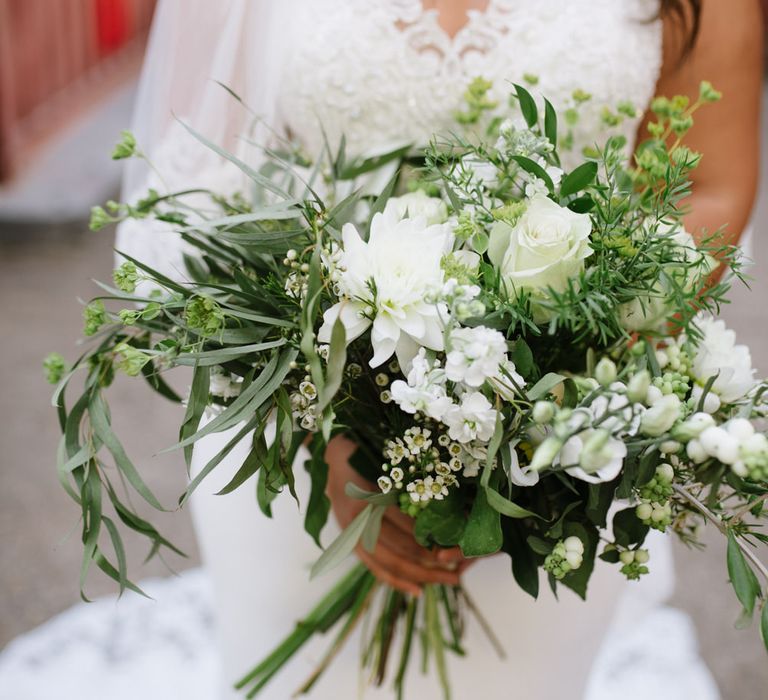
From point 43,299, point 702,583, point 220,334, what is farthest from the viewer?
point 43,299

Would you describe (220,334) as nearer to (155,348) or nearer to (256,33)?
(155,348)

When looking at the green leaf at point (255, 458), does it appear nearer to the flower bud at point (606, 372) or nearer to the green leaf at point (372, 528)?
the green leaf at point (372, 528)

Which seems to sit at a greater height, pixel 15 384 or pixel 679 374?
pixel 679 374

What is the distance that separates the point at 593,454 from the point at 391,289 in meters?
0.19

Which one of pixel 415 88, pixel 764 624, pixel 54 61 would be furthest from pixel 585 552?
pixel 54 61

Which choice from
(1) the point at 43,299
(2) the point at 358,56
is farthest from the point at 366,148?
(1) the point at 43,299

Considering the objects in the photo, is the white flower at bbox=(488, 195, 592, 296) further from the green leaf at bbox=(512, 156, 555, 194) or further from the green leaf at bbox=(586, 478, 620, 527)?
the green leaf at bbox=(586, 478, 620, 527)

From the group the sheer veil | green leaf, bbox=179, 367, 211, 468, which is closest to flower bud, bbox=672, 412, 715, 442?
green leaf, bbox=179, 367, 211, 468

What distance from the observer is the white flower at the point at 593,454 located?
538 mm

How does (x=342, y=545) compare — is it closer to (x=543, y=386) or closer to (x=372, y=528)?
(x=372, y=528)

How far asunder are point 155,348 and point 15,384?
8.22ft

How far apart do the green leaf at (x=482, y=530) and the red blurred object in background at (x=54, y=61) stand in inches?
141

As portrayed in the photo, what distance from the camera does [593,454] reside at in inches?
21.4

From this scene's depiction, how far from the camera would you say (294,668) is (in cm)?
127
